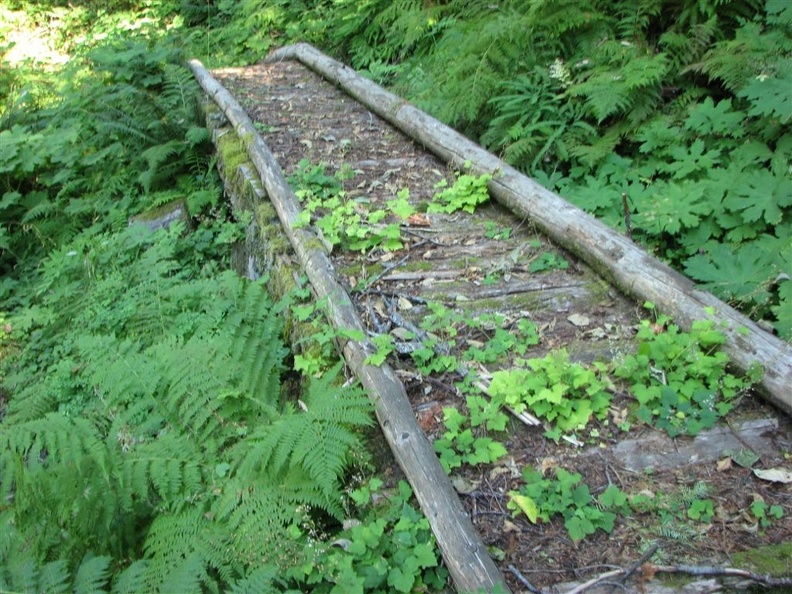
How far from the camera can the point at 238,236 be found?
6.20 m

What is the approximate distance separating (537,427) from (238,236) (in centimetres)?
406

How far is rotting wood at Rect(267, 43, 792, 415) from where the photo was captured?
10.2 feet

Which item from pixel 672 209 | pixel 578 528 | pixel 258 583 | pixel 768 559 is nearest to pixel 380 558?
pixel 258 583

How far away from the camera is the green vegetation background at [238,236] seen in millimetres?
2713

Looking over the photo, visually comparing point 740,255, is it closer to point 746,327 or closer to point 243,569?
point 746,327

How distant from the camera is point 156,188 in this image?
7758 millimetres

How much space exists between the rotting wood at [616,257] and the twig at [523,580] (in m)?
1.57

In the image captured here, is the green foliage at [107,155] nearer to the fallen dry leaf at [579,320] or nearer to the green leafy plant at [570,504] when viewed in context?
the fallen dry leaf at [579,320]

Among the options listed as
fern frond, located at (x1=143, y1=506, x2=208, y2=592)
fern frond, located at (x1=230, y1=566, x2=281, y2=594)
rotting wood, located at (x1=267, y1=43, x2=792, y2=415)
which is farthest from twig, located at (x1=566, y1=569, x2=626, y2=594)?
fern frond, located at (x1=143, y1=506, x2=208, y2=592)

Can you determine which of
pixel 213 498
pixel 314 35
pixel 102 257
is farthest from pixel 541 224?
pixel 314 35

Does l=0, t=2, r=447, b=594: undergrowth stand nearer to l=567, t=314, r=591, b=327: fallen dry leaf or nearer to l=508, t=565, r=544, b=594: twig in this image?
l=508, t=565, r=544, b=594: twig

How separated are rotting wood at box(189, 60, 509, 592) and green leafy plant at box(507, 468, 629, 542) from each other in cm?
31

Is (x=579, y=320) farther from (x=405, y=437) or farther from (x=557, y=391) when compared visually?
(x=405, y=437)

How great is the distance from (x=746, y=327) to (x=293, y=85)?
7.01 meters
